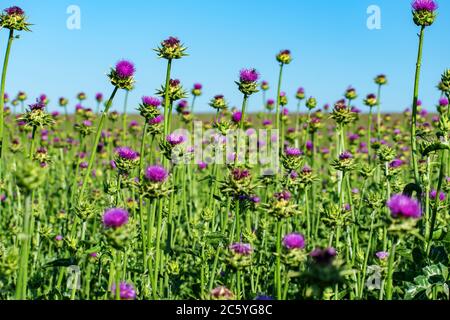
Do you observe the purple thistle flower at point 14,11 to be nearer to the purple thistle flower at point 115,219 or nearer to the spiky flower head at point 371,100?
the purple thistle flower at point 115,219

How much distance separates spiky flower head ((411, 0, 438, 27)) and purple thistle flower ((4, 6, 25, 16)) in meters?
3.52

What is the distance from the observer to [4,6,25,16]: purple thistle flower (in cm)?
425

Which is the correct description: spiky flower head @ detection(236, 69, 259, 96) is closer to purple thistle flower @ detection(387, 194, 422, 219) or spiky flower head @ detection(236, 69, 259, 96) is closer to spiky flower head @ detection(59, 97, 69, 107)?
purple thistle flower @ detection(387, 194, 422, 219)

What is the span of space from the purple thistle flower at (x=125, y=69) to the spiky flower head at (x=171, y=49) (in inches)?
14.2

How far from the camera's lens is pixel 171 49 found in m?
4.55

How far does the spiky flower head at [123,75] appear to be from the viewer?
428 centimetres

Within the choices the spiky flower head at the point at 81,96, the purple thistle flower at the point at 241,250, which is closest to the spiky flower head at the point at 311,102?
the purple thistle flower at the point at 241,250

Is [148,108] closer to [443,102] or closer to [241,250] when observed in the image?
[241,250]

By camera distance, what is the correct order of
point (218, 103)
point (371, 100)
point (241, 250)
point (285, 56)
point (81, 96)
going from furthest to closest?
point (81, 96), point (371, 100), point (285, 56), point (218, 103), point (241, 250)

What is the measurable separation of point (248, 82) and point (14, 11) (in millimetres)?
2163

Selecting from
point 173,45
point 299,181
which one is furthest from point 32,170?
point 299,181

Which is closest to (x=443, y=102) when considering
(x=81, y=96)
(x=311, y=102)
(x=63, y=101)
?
(x=311, y=102)
